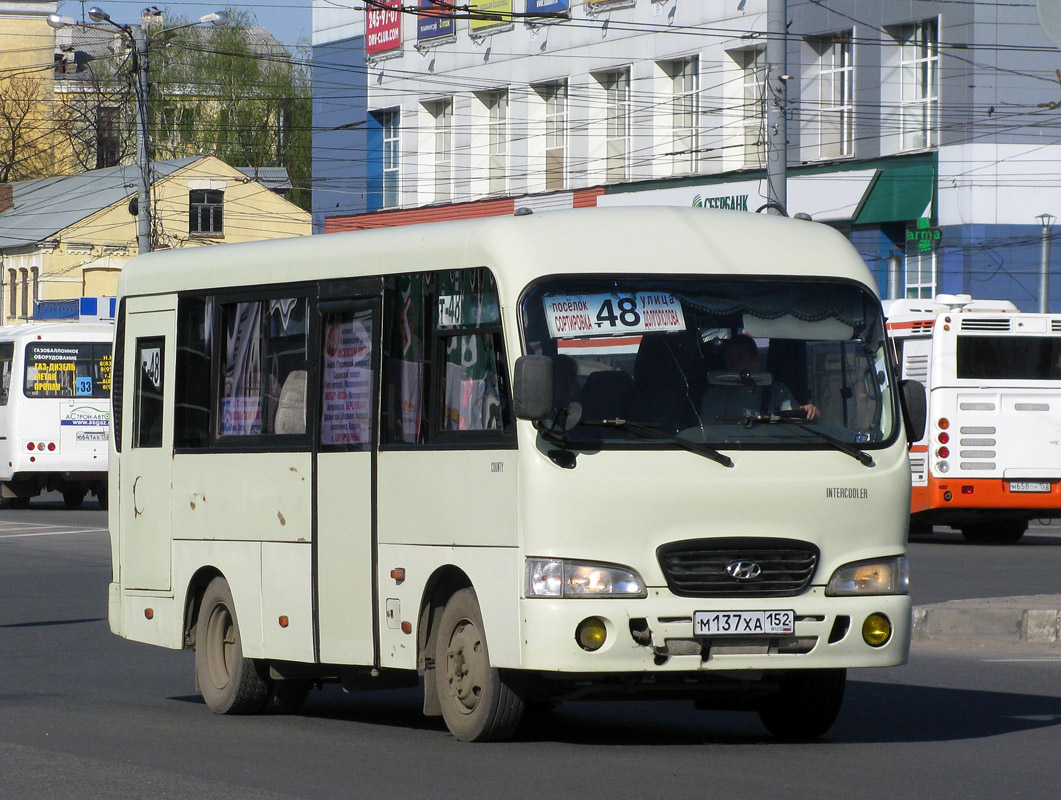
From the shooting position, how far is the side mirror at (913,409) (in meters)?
9.71

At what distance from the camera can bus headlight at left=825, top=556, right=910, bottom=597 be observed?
910 cm

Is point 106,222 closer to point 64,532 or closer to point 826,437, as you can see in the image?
point 64,532

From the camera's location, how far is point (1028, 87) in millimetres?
36250

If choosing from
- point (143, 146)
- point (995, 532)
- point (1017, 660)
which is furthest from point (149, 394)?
point (143, 146)

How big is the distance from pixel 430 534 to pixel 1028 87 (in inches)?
1138

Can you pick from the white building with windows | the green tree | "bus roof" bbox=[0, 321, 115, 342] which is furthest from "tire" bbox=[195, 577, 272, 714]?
the green tree

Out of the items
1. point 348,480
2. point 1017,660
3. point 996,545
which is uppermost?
point 348,480

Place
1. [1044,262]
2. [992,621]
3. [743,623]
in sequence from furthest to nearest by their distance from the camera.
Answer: [1044,262]
[992,621]
[743,623]

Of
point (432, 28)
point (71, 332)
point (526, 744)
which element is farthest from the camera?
point (432, 28)

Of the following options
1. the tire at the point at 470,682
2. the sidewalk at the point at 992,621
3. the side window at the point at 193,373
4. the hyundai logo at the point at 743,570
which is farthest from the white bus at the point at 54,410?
the hyundai logo at the point at 743,570

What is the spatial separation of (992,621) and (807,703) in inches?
190

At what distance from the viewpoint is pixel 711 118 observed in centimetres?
4234

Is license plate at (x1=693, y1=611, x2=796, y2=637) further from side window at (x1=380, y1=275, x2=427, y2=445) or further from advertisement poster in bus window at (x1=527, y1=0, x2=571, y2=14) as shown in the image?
advertisement poster in bus window at (x1=527, y1=0, x2=571, y2=14)

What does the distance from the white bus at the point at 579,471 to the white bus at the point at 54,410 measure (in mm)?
26237
